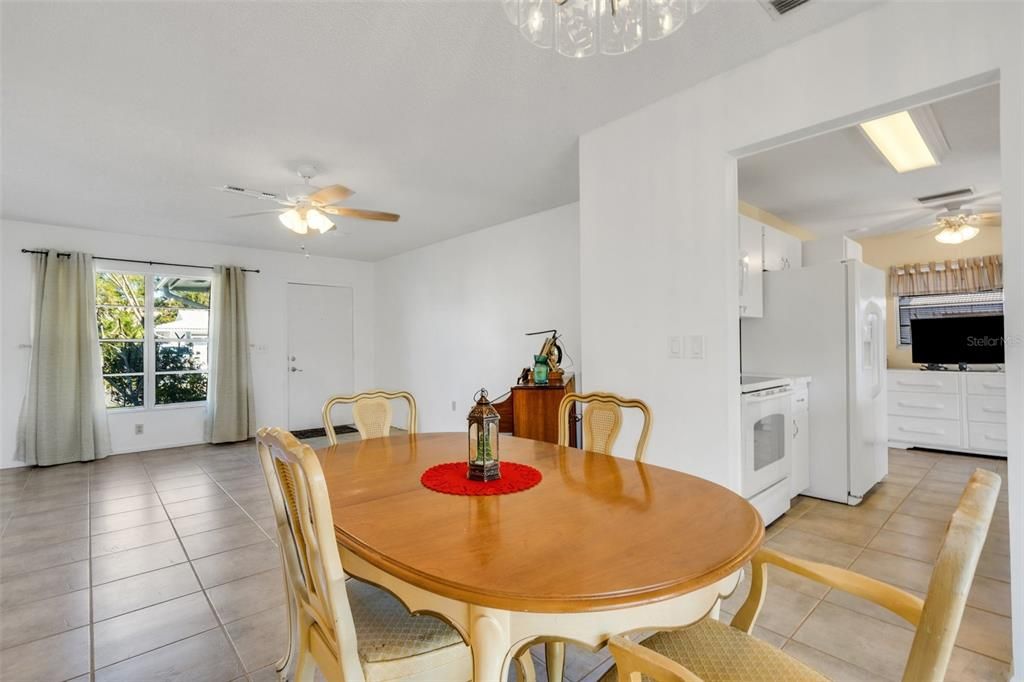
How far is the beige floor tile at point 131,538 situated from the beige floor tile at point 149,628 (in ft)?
2.93

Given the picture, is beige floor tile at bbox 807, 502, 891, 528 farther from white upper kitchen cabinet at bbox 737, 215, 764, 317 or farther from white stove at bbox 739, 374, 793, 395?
white upper kitchen cabinet at bbox 737, 215, 764, 317

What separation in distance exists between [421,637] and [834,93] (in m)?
2.48

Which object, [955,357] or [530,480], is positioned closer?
[530,480]

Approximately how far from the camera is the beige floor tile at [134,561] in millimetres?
2449

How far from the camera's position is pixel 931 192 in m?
3.95

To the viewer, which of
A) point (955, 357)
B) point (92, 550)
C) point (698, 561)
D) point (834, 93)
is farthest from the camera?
point (955, 357)

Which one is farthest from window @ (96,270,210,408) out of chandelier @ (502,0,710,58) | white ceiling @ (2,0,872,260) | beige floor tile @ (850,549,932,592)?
beige floor tile @ (850,549,932,592)

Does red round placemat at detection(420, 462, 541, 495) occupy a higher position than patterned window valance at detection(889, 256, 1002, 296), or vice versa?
patterned window valance at detection(889, 256, 1002, 296)

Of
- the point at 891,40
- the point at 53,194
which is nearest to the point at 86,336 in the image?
the point at 53,194

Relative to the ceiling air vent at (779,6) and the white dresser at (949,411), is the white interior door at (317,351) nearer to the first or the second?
the ceiling air vent at (779,6)

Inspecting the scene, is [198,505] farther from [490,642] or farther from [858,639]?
[858,639]

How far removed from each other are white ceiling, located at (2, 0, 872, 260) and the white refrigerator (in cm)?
189

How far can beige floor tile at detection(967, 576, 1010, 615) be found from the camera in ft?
6.72

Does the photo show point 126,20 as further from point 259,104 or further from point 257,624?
point 257,624
